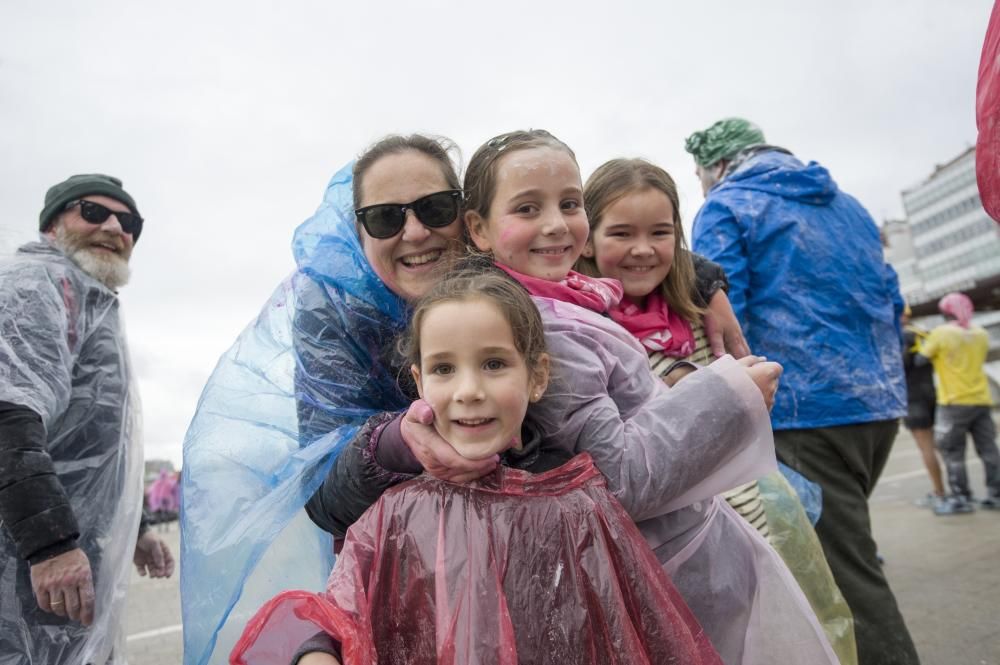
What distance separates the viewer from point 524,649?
1.18 meters

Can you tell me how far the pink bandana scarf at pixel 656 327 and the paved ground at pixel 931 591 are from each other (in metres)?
1.98

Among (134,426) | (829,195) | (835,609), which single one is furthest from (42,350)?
(829,195)

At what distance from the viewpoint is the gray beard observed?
2.54 m

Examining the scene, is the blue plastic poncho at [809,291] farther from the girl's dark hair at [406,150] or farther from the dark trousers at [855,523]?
the girl's dark hair at [406,150]

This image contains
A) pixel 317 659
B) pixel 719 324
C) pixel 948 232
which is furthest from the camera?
pixel 948 232

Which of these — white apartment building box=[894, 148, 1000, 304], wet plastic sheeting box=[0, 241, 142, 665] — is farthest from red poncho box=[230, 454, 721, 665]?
white apartment building box=[894, 148, 1000, 304]

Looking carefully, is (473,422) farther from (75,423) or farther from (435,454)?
(75,423)

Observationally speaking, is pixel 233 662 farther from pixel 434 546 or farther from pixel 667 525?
pixel 667 525

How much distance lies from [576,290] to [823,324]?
1.33 metres

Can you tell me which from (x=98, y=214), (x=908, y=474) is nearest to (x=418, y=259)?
(x=98, y=214)

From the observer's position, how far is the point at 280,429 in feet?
5.41

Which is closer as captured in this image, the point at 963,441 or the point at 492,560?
the point at 492,560

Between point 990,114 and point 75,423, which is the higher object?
point 990,114

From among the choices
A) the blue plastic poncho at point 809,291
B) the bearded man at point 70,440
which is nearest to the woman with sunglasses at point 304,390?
Result: the bearded man at point 70,440
